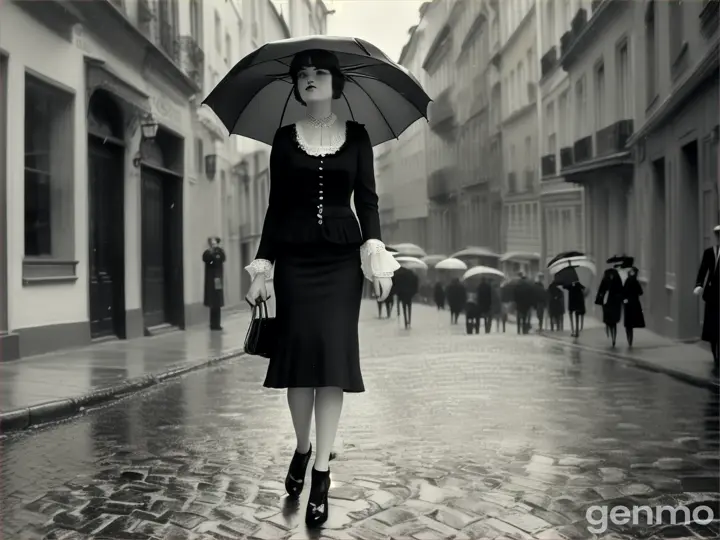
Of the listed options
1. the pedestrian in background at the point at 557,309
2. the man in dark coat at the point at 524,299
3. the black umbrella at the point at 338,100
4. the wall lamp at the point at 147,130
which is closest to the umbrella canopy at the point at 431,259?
→ the man in dark coat at the point at 524,299

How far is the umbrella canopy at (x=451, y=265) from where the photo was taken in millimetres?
11383

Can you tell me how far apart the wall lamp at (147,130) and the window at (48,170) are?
1825 mm

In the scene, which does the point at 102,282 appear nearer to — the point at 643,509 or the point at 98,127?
the point at 98,127

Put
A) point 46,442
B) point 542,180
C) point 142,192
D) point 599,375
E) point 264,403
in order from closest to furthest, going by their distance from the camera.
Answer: point 46,442
point 264,403
point 599,375
point 542,180
point 142,192

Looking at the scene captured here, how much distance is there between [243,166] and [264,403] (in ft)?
17.1

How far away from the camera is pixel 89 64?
485 inches

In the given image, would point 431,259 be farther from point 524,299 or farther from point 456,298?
point 524,299

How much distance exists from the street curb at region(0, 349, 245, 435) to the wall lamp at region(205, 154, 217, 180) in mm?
5376

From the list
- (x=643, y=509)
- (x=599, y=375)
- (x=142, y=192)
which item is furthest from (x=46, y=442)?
(x=142, y=192)

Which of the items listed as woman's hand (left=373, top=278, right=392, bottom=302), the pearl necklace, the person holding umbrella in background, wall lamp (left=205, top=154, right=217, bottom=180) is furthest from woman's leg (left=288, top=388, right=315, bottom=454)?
wall lamp (left=205, top=154, right=217, bottom=180)

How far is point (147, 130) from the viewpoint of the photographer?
13750 mm

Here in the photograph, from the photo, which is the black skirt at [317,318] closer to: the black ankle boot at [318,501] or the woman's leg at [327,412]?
the woman's leg at [327,412]

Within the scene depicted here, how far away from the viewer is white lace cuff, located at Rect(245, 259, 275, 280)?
13.7 feet

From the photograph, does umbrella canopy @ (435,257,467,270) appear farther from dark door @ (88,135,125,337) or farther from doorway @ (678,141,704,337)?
dark door @ (88,135,125,337)
